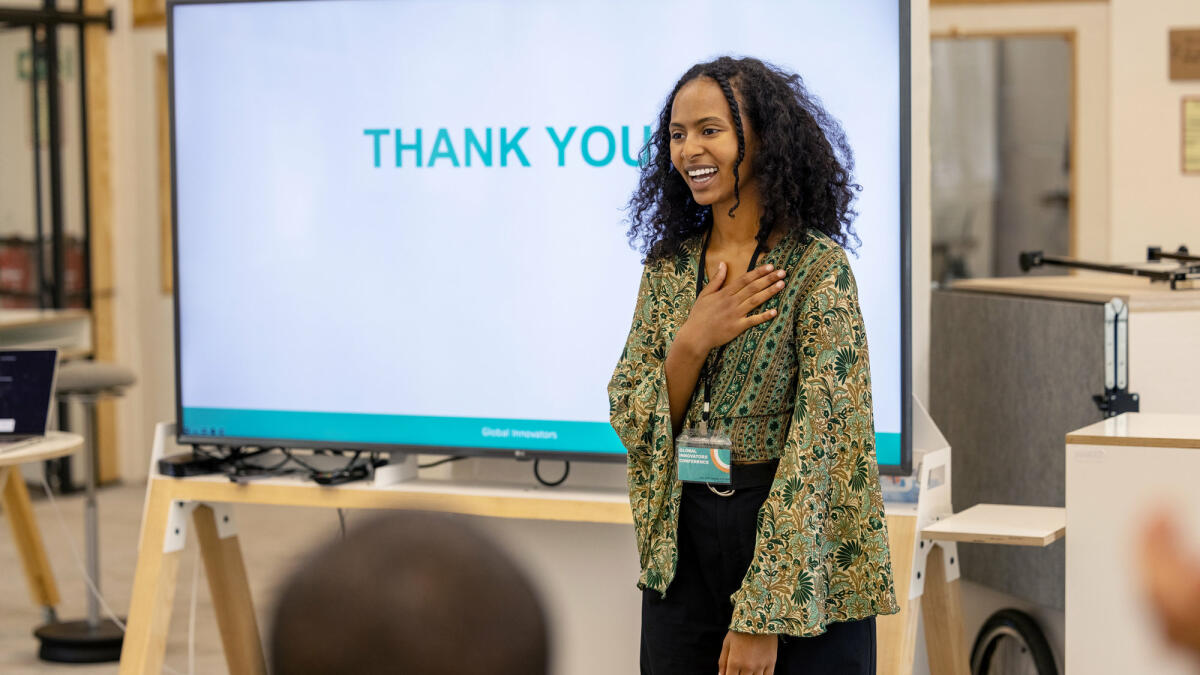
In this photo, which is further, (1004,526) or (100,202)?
(100,202)

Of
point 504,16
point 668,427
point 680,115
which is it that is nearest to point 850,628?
point 668,427

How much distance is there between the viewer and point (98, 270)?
22.0ft

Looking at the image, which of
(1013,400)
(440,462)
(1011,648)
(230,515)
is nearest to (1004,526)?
(1013,400)

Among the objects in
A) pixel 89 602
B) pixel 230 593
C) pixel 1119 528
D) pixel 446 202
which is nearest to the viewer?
pixel 1119 528

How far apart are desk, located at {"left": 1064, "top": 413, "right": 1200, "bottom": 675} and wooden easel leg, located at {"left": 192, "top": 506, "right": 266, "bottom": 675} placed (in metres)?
2.00

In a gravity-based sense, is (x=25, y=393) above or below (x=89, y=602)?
above

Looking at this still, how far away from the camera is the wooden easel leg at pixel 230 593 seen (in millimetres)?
3229

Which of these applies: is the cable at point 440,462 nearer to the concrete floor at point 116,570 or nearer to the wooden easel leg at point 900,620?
the concrete floor at point 116,570

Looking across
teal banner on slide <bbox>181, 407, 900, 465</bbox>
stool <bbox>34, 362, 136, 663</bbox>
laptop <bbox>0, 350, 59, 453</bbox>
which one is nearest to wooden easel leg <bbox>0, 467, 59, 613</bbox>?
stool <bbox>34, 362, 136, 663</bbox>

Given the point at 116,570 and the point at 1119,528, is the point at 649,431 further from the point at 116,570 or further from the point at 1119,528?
the point at 116,570

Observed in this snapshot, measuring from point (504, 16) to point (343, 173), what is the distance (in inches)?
20.2

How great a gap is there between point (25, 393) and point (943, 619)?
7.79 ft

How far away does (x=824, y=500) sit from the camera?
5.63 feet

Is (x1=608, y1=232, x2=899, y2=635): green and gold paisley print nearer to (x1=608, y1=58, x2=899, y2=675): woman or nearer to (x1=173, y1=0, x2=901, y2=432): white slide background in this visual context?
(x1=608, y1=58, x2=899, y2=675): woman
